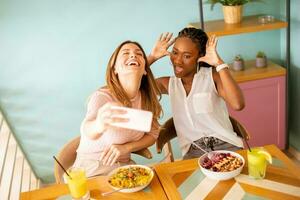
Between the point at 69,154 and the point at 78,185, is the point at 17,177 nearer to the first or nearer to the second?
the point at 69,154

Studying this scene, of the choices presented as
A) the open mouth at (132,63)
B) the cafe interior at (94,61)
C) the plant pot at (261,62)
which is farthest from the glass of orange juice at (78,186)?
the plant pot at (261,62)

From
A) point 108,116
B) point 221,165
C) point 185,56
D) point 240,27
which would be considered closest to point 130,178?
point 108,116

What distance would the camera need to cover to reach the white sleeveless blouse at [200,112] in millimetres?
2191

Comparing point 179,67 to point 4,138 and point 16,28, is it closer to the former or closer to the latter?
point 16,28

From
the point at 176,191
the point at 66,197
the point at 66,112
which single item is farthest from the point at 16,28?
the point at 176,191

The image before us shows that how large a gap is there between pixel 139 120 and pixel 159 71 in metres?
1.60

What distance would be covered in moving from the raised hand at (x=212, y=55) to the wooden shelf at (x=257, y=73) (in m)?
0.80

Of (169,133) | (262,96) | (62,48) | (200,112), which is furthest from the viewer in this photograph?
(262,96)

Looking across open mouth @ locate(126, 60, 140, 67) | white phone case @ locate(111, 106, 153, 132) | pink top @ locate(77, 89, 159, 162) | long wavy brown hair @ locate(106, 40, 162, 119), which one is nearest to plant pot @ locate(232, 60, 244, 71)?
long wavy brown hair @ locate(106, 40, 162, 119)

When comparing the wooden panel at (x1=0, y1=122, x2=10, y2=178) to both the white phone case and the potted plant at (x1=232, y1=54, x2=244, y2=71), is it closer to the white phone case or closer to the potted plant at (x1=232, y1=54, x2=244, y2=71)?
the white phone case

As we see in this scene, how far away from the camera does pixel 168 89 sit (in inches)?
89.4

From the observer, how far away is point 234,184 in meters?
1.67

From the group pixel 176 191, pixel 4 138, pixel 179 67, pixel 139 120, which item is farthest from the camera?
pixel 4 138

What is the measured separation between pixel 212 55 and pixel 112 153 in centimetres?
73
